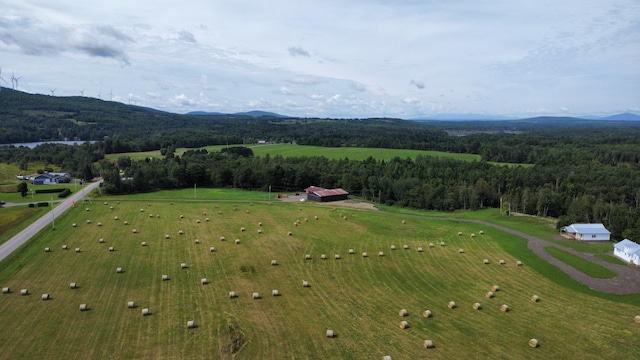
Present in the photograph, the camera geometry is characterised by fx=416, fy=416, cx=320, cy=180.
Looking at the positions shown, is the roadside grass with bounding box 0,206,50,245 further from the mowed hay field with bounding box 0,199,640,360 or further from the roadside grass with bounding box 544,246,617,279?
the roadside grass with bounding box 544,246,617,279

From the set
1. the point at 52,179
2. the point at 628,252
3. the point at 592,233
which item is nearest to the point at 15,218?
the point at 52,179

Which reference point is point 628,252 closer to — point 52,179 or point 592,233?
point 592,233

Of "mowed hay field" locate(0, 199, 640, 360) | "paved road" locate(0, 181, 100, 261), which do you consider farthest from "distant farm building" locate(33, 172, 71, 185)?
"mowed hay field" locate(0, 199, 640, 360)

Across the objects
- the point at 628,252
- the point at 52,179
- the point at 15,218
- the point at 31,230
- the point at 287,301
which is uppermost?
the point at 52,179

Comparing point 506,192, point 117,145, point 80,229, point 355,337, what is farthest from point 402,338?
point 117,145

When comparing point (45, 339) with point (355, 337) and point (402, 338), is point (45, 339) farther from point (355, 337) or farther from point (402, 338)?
point (402, 338)

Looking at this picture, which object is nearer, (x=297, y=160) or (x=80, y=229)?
(x=80, y=229)
